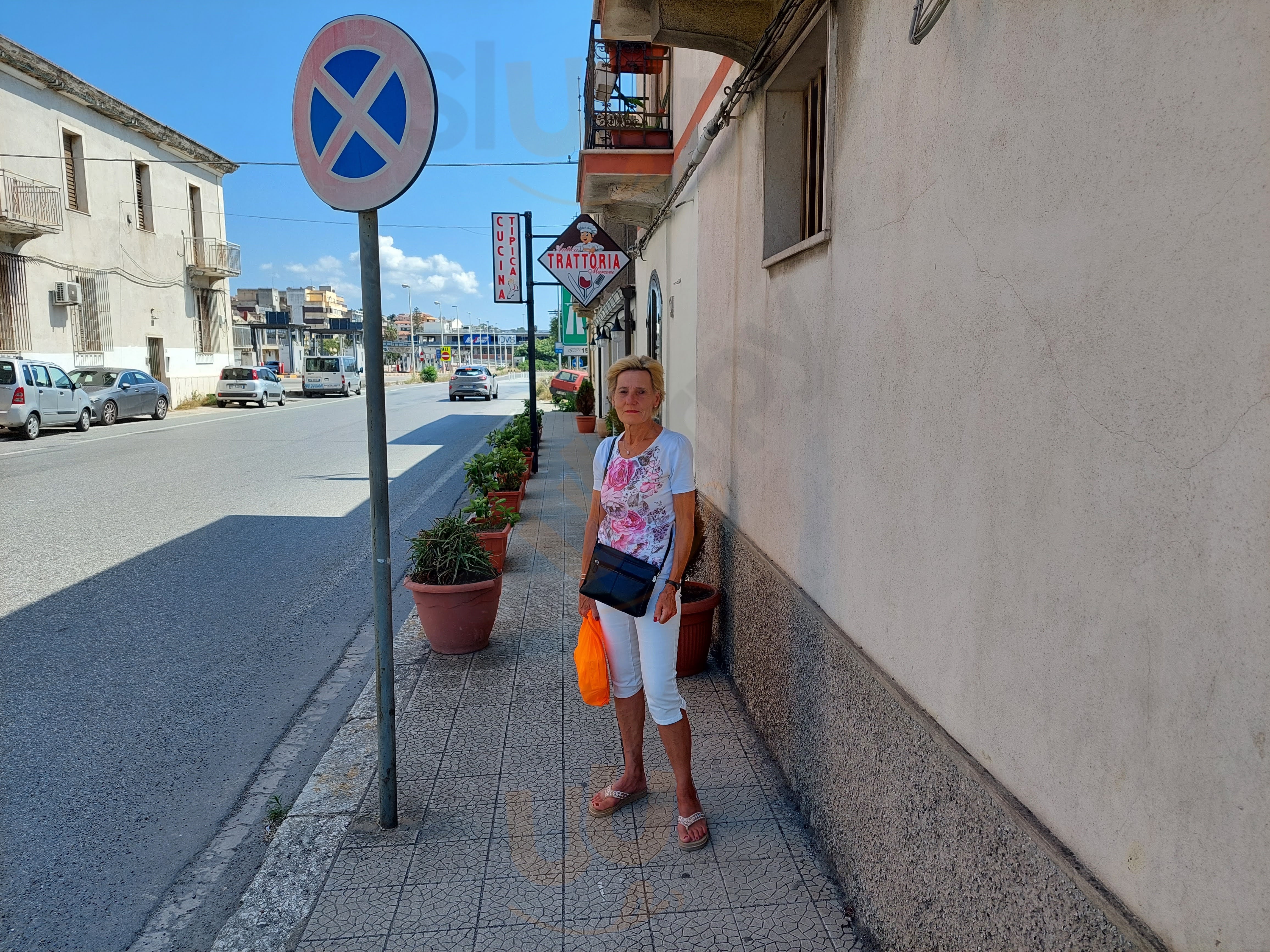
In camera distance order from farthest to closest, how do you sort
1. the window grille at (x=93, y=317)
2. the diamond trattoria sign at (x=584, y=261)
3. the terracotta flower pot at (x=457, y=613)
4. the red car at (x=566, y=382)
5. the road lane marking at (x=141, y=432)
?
the red car at (x=566, y=382), the window grille at (x=93, y=317), the road lane marking at (x=141, y=432), the diamond trattoria sign at (x=584, y=261), the terracotta flower pot at (x=457, y=613)

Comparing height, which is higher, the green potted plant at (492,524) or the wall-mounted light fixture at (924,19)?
the wall-mounted light fixture at (924,19)

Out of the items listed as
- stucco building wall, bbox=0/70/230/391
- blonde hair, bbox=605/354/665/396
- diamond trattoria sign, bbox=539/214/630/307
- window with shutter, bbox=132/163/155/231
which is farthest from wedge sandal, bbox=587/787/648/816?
window with shutter, bbox=132/163/155/231

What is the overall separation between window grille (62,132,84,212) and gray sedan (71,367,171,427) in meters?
5.63

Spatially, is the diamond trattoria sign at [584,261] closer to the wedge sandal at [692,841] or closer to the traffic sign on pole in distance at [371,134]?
the traffic sign on pole in distance at [371,134]

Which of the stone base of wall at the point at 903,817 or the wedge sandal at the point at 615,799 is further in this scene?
the wedge sandal at the point at 615,799

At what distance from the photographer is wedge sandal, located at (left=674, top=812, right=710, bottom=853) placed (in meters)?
3.04

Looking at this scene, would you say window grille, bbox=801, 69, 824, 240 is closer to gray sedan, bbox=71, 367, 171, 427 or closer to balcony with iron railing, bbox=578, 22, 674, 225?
balcony with iron railing, bbox=578, 22, 674, 225

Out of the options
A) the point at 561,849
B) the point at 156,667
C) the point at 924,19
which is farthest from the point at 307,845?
the point at 924,19

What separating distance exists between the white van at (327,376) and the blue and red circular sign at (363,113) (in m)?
39.3

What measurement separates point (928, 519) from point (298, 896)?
2390mm

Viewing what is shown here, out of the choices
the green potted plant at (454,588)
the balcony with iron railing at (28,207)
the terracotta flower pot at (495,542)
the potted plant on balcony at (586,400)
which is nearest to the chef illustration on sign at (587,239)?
the terracotta flower pot at (495,542)

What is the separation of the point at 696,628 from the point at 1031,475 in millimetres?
3003

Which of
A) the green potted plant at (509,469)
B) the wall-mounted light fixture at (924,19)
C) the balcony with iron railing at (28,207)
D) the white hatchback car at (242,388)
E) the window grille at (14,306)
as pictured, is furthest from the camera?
the white hatchback car at (242,388)

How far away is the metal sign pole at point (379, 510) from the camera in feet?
9.95
